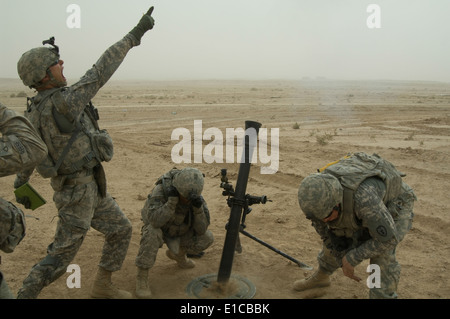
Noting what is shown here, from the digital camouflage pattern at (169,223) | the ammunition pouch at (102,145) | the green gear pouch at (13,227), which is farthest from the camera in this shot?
the digital camouflage pattern at (169,223)

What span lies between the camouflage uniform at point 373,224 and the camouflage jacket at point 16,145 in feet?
6.58

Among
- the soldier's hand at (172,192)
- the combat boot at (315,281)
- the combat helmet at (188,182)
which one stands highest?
the combat helmet at (188,182)

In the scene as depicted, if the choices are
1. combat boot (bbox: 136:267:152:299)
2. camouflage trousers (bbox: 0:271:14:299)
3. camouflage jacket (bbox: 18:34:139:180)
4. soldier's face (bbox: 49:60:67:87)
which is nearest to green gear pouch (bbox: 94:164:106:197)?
camouflage jacket (bbox: 18:34:139:180)

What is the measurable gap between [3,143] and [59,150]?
3.67 feet

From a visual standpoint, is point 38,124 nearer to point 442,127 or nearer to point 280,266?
point 280,266

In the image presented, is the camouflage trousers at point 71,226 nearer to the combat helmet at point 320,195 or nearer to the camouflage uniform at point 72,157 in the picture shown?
the camouflage uniform at point 72,157

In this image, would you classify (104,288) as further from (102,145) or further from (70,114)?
(70,114)

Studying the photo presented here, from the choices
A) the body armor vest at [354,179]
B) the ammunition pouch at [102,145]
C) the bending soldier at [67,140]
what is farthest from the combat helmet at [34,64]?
the body armor vest at [354,179]

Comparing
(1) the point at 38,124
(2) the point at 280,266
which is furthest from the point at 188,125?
(1) the point at 38,124

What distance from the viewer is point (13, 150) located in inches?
97.5

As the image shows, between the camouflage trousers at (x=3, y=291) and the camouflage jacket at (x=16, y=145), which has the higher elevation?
the camouflage jacket at (x=16, y=145)

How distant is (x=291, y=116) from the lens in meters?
17.9

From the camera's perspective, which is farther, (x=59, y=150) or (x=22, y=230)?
(x=59, y=150)

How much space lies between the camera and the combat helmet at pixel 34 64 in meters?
3.44
